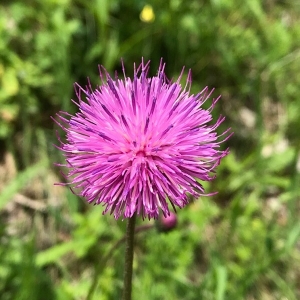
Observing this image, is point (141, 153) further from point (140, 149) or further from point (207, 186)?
point (207, 186)

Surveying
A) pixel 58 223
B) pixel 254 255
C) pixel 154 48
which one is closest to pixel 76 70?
pixel 154 48

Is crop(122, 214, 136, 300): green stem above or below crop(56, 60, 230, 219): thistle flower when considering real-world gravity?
below

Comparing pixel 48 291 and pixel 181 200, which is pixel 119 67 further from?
pixel 181 200

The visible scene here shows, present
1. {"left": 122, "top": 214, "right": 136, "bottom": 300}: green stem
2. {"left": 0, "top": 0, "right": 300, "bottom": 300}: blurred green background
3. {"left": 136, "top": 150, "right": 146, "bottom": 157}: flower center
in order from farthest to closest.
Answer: {"left": 0, "top": 0, "right": 300, "bottom": 300}: blurred green background
{"left": 136, "top": 150, "right": 146, "bottom": 157}: flower center
{"left": 122, "top": 214, "right": 136, "bottom": 300}: green stem

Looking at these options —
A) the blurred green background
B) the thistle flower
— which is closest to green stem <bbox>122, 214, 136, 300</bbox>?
the thistle flower

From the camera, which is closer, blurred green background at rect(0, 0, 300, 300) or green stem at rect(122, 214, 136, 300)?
green stem at rect(122, 214, 136, 300)

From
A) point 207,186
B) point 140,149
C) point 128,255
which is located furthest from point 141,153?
point 207,186

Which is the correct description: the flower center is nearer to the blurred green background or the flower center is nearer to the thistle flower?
the thistle flower
